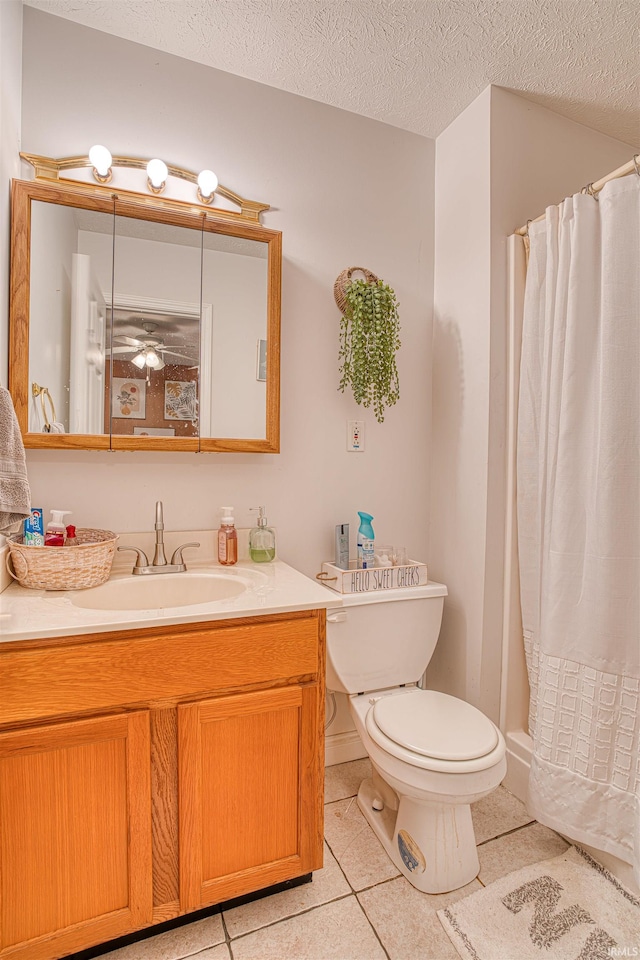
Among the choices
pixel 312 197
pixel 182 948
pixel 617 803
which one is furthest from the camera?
pixel 312 197

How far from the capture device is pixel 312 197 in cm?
189

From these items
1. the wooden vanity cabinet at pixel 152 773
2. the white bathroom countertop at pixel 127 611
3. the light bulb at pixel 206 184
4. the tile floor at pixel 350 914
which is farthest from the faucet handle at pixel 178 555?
the light bulb at pixel 206 184

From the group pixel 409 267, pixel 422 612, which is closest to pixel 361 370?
pixel 409 267

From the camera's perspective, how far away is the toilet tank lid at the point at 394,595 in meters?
1.68

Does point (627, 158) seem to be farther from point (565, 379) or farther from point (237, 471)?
point (237, 471)

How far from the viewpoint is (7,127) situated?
139 cm

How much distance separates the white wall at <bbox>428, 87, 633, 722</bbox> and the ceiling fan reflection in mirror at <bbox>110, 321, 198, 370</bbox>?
1.08 metres

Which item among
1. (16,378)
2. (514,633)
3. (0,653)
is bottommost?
(514,633)

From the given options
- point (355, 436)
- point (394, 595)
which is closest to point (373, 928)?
point (394, 595)

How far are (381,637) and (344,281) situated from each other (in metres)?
1.28

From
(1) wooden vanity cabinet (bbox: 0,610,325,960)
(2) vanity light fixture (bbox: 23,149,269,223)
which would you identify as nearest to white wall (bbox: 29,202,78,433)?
(2) vanity light fixture (bbox: 23,149,269,223)

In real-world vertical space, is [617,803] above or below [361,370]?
below

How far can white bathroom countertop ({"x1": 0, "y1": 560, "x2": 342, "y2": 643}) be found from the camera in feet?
3.45

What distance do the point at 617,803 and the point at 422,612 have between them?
0.73 m
